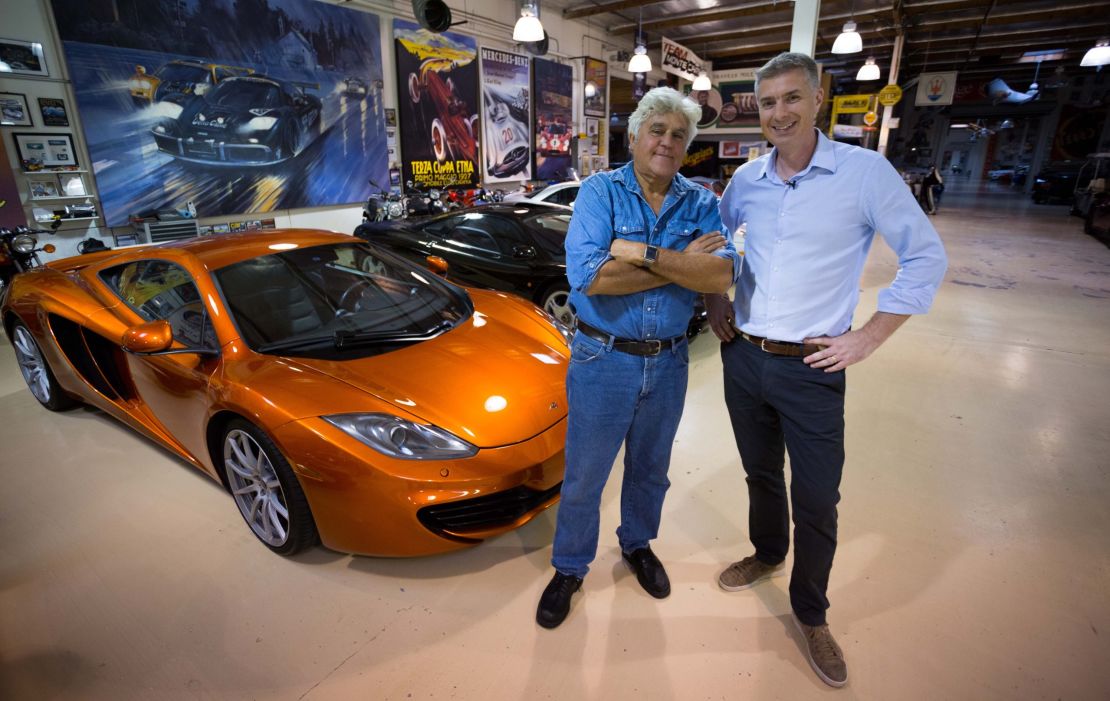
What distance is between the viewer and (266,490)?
1.94 metres

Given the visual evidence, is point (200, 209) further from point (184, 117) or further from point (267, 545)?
point (267, 545)

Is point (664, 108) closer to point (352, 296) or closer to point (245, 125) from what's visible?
point (352, 296)

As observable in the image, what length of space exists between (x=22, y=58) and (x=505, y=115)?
21.2 feet

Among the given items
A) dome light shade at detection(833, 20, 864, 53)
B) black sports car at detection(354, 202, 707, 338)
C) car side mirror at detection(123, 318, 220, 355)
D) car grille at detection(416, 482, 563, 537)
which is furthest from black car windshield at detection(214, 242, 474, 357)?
dome light shade at detection(833, 20, 864, 53)

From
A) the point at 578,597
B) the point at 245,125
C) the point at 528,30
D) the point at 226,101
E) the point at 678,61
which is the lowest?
the point at 578,597

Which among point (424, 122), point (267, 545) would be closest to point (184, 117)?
point (424, 122)

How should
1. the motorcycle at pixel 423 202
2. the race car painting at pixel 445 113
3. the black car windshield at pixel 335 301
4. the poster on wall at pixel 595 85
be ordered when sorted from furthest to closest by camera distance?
the poster on wall at pixel 595 85
the race car painting at pixel 445 113
the motorcycle at pixel 423 202
the black car windshield at pixel 335 301

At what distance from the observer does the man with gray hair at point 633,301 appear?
142 centimetres

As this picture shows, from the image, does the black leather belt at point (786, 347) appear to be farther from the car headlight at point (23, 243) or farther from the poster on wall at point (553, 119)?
the poster on wall at point (553, 119)

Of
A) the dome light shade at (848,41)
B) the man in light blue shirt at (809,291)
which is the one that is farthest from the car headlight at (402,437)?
the dome light shade at (848,41)

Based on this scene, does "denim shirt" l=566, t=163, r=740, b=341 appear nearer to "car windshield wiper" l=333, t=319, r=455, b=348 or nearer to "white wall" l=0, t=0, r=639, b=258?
"car windshield wiper" l=333, t=319, r=455, b=348

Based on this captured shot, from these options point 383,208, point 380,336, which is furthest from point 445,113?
point 380,336

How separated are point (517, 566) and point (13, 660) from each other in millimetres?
1499

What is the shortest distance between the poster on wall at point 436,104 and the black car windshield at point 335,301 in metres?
6.30
